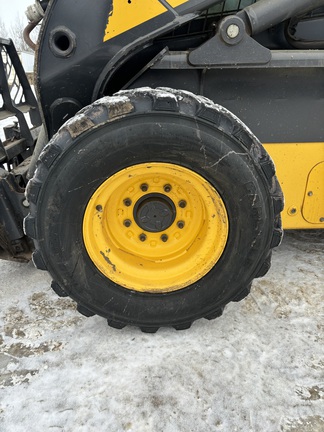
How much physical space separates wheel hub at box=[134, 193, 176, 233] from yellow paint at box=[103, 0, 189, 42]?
898mm

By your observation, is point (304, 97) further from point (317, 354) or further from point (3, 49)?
point (3, 49)

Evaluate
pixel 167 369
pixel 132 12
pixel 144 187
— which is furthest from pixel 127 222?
pixel 132 12

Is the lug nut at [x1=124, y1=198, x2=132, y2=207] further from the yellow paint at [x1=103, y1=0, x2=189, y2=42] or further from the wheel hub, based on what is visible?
the yellow paint at [x1=103, y1=0, x2=189, y2=42]

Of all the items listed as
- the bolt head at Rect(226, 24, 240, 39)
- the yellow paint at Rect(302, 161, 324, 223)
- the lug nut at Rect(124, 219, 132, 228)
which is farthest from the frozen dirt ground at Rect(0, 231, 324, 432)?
the bolt head at Rect(226, 24, 240, 39)

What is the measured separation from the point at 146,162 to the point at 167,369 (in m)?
1.05

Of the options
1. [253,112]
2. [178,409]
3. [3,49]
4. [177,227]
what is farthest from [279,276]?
[3,49]

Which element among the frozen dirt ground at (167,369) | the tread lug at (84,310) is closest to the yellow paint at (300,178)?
the frozen dirt ground at (167,369)

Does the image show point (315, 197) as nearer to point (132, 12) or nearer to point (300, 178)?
point (300, 178)

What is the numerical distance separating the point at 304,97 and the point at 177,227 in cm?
109

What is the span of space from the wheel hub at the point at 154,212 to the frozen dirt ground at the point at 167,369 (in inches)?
24.4

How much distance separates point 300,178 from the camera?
2.42 meters

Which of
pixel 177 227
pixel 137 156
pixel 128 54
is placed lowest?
pixel 177 227

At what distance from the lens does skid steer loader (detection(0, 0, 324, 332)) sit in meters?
1.85

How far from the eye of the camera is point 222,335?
7.16 ft
